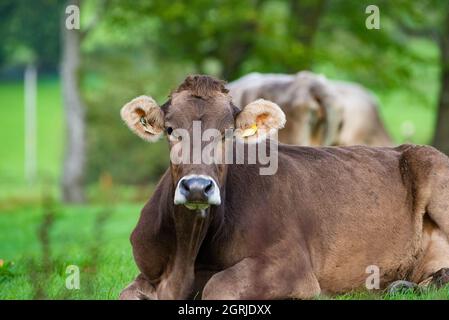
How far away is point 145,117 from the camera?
736 centimetres

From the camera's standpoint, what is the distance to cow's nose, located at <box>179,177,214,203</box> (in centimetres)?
648

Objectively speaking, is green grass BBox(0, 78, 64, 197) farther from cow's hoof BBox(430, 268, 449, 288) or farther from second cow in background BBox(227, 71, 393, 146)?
cow's hoof BBox(430, 268, 449, 288)

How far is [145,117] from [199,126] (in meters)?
0.54

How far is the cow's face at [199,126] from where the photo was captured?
21.9 feet

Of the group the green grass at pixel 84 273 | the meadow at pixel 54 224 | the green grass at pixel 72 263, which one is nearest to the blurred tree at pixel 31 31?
the meadow at pixel 54 224

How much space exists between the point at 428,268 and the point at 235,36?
74.6 feet

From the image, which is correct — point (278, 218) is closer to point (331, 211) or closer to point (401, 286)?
point (331, 211)

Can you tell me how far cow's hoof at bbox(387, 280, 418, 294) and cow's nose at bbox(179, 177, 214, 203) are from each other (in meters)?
2.17

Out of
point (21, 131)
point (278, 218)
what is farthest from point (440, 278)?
point (21, 131)

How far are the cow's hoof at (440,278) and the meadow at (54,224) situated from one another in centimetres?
37

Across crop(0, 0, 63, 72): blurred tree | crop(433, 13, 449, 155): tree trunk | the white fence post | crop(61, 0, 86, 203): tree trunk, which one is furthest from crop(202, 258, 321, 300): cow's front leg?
the white fence post

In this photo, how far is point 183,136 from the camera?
23.0ft
